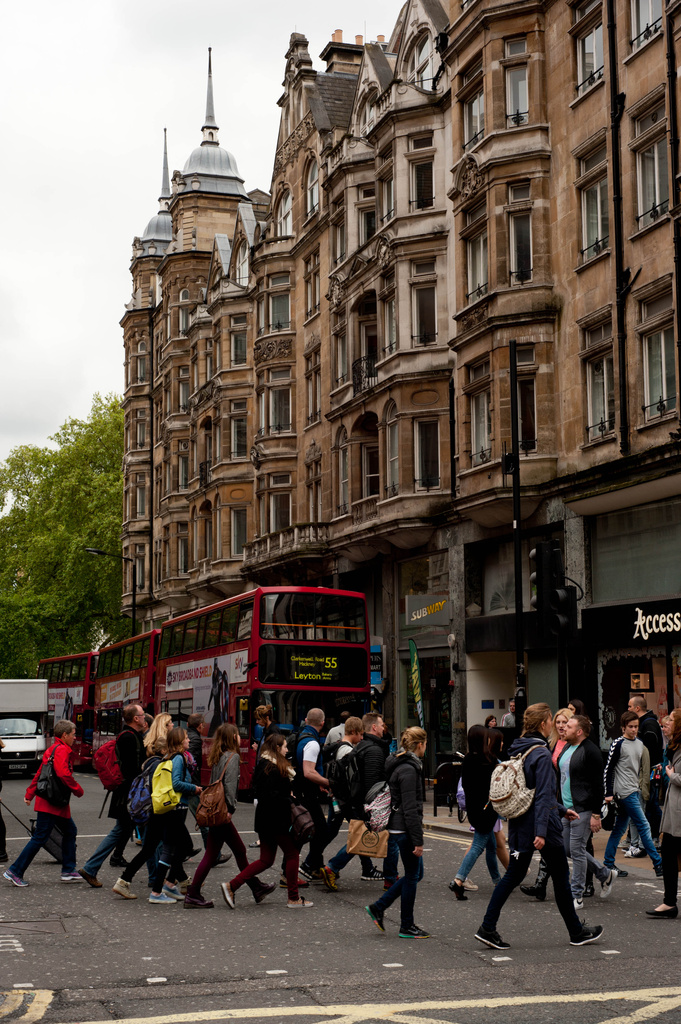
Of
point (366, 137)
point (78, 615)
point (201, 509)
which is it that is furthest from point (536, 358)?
point (78, 615)

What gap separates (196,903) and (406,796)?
10.2ft

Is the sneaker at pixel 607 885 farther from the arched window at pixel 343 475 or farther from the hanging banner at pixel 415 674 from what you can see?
the arched window at pixel 343 475

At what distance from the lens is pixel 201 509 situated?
5412 cm

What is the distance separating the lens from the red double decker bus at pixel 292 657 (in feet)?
82.1

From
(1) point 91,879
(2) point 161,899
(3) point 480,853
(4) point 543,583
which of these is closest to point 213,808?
(2) point 161,899

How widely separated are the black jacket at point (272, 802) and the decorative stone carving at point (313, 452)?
2930cm

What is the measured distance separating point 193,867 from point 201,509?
126 feet

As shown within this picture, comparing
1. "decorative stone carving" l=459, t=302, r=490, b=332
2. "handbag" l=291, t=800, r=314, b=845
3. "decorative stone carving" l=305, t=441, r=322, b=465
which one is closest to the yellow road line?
"handbag" l=291, t=800, r=314, b=845

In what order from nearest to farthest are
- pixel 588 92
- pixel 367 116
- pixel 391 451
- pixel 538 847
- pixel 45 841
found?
pixel 538 847
pixel 45 841
pixel 588 92
pixel 391 451
pixel 367 116

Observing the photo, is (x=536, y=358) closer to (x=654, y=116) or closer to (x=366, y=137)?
(x=654, y=116)

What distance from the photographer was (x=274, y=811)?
12.2 metres

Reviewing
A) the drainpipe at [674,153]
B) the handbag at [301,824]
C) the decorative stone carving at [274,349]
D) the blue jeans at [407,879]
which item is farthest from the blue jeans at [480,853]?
the decorative stone carving at [274,349]

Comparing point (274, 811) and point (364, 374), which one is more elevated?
point (364, 374)

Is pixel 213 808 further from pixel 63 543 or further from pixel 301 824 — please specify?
pixel 63 543
